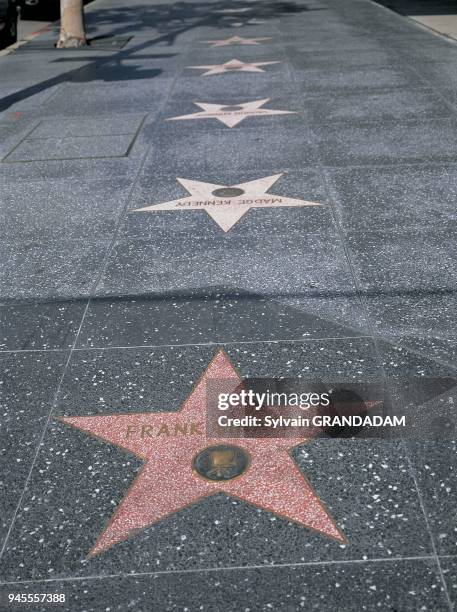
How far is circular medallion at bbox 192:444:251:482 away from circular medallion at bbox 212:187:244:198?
3578 millimetres

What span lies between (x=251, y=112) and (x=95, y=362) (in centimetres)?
620

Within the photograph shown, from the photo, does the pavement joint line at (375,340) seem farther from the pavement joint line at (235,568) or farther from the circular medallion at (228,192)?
the circular medallion at (228,192)

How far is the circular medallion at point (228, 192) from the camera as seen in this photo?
652cm

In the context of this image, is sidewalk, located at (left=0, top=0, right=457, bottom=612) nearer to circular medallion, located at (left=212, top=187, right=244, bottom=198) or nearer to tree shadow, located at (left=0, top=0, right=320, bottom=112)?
circular medallion, located at (left=212, top=187, right=244, bottom=198)

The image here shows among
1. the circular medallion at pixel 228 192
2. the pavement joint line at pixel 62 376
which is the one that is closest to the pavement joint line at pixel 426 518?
the pavement joint line at pixel 62 376

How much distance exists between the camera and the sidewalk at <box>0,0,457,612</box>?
2.72m

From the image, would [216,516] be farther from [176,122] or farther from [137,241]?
[176,122]

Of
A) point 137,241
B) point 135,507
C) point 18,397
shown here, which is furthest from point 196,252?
point 135,507

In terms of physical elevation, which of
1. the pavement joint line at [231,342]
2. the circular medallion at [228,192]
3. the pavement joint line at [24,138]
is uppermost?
the pavement joint line at [231,342]

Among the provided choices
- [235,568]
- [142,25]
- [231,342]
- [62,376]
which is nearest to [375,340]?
[231,342]

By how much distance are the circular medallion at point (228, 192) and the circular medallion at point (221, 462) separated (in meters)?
3.58

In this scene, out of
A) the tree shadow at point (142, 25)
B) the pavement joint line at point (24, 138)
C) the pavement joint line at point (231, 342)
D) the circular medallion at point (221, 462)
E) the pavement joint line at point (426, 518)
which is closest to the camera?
the pavement joint line at point (426, 518)

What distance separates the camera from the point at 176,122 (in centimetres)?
927

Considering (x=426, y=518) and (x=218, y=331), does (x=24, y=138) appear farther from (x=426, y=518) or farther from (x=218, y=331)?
(x=426, y=518)
